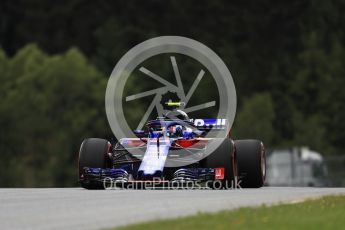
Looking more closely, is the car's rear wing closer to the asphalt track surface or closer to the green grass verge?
the asphalt track surface

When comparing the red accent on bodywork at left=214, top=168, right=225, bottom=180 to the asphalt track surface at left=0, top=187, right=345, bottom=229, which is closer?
the asphalt track surface at left=0, top=187, right=345, bottom=229

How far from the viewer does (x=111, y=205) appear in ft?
57.0

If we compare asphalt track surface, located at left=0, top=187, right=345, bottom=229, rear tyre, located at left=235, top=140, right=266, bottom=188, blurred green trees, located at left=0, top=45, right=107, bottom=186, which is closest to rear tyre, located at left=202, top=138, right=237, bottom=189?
asphalt track surface, located at left=0, top=187, right=345, bottom=229

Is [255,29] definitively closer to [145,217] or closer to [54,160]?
[54,160]

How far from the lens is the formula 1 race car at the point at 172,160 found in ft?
73.3

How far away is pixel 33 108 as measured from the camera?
249 feet

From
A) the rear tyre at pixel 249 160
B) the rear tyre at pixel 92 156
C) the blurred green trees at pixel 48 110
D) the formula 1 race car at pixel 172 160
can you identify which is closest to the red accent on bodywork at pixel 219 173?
the formula 1 race car at pixel 172 160

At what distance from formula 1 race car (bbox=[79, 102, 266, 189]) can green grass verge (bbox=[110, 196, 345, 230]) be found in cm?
503

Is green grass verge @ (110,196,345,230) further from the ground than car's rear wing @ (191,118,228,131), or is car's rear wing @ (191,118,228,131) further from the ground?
car's rear wing @ (191,118,228,131)

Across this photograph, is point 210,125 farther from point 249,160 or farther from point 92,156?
point 92,156

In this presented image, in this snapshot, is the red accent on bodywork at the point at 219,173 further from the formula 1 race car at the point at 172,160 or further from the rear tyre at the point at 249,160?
the rear tyre at the point at 249,160

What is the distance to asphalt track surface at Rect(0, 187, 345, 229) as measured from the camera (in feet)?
50.5

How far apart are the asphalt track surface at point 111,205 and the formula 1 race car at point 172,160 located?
4.06 feet

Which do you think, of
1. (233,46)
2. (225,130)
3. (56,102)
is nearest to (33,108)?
(56,102)
